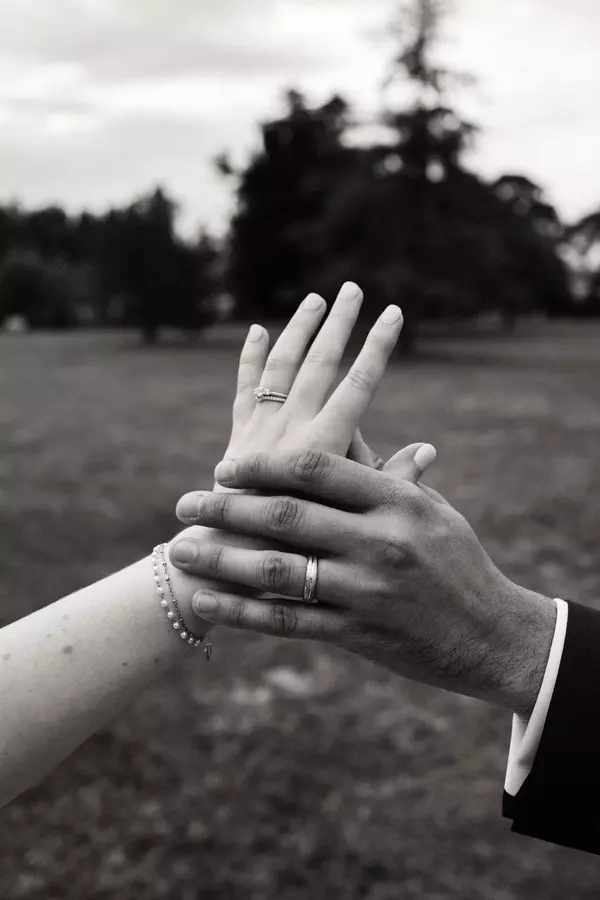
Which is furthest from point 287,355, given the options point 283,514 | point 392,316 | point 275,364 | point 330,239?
point 330,239

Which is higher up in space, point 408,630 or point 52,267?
point 52,267

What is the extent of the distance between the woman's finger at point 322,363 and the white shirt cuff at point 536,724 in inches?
24.8

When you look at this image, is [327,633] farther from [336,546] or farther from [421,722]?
[421,722]

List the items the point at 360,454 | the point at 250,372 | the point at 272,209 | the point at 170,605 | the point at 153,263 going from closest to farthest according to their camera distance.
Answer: the point at 170,605
the point at 360,454
the point at 250,372
the point at 153,263
the point at 272,209

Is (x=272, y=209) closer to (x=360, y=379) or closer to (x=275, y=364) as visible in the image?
(x=275, y=364)

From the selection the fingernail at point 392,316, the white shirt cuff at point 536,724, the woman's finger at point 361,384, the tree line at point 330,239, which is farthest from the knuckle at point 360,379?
the tree line at point 330,239

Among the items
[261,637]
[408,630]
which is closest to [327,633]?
[408,630]

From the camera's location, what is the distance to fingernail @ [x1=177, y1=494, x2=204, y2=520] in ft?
5.43

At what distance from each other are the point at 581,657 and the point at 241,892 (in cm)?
187

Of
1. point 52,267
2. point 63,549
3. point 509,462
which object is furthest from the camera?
point 52,267

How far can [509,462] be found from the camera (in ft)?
32.7

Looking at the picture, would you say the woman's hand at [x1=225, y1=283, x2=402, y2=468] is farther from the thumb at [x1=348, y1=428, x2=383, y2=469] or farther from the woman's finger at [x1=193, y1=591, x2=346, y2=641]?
the woman's finger at [x1=193, y1=591, x2=346, y2=641]

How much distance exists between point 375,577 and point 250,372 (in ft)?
2.05

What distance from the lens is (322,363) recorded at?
1.82m
